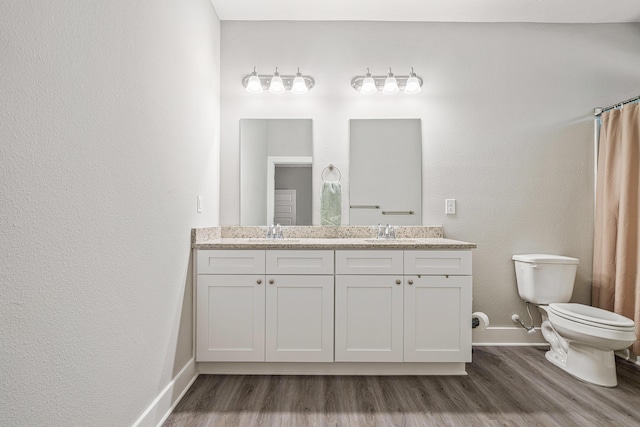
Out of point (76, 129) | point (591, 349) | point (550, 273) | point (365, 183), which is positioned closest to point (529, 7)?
point (365, 183)

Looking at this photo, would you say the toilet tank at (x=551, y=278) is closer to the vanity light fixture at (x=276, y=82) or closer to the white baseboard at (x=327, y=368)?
the white baseboard at (x=327, y=368)

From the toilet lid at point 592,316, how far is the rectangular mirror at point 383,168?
42.6 inches

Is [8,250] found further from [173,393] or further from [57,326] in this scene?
[173,393]

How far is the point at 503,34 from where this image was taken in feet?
8.21

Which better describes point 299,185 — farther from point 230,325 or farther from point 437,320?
point 437,320

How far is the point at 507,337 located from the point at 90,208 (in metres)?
2.84

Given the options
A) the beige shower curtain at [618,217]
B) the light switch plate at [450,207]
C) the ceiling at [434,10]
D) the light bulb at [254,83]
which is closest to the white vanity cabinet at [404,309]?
the light switch plate at [450,207]

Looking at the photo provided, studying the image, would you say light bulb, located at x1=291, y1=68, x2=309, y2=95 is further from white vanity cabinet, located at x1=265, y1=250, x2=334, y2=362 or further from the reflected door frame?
white vanity cabinet, located at x1=265, y1=250, x2=334, y2=362

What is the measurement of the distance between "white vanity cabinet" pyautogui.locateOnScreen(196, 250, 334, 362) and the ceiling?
6.09 feet

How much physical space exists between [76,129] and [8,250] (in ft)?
A: 1.40

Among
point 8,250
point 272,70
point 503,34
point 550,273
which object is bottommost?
point 550,273

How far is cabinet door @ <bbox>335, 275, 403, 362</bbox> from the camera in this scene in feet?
6.39

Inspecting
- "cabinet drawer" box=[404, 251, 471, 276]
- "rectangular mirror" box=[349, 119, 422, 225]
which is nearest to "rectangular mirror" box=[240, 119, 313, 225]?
"rectangular mirror" box=[349, 119, 422, 225]

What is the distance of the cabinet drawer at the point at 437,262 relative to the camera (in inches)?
77.7
